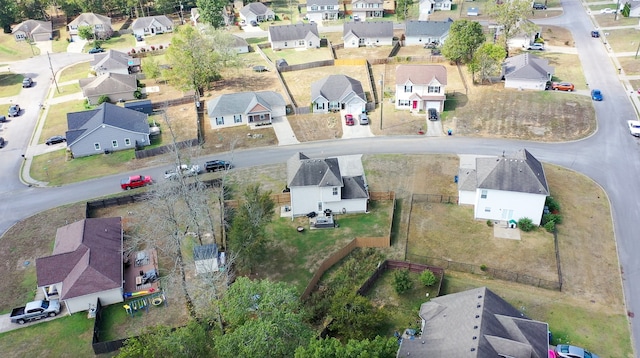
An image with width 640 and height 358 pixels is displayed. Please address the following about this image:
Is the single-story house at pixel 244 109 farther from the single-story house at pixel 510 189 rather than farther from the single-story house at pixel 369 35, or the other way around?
the single-story house at pixel 369 35

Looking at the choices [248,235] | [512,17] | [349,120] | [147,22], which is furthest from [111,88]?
[512,17]

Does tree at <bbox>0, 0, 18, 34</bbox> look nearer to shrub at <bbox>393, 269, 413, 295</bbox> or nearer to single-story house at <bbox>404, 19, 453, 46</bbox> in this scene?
single-story house at <bbox>404, 19, 453, 46</bbox>

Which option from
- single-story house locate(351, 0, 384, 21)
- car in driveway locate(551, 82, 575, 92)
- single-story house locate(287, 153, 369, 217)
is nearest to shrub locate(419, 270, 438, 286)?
single-story house locate(287, 153, 369, 217)

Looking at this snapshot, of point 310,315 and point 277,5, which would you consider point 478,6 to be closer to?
point 277,5

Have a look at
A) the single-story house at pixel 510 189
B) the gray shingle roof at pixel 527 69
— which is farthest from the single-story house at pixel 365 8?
the single-story house at pixel 510 189

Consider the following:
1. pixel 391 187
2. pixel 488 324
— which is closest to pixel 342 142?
pixel 391 187

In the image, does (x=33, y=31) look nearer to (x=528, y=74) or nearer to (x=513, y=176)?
(x=528, y=74)

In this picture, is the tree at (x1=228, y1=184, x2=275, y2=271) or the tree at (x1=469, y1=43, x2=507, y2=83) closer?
the tree at (x1=228, y1=184, x2=275, y2=271)
